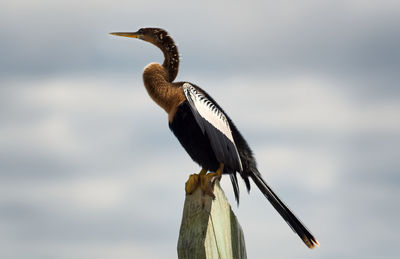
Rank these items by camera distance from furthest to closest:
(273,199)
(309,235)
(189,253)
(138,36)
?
(138,36) → (273,199) → (309,235) → (189,253)

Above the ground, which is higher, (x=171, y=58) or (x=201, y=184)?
(x=171, y=58)

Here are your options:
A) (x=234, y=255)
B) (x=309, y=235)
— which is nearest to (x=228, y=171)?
(x=309, y=235)

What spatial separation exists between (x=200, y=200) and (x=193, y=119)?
2300 mm

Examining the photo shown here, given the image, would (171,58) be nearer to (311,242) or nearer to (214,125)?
(214,125)

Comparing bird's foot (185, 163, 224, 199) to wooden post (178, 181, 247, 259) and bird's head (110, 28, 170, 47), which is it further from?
bird's head (110, 28, 170, 47)

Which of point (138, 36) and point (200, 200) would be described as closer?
point (200, 200)

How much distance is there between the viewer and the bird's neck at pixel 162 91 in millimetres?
5516

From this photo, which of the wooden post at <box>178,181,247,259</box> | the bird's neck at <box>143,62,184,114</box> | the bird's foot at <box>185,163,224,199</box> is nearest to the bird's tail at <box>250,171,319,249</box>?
the bird's neck at <box>143,62,184,114</box>

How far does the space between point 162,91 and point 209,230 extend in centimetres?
255

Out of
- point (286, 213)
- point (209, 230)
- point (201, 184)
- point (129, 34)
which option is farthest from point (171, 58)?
point (209, 230)

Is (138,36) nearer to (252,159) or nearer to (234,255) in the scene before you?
(252,159)

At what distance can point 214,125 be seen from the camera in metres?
5.42

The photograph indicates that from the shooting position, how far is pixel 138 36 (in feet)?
22.0

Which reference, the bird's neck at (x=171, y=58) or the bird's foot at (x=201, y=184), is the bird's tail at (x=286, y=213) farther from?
the bird's neck at (x=171, y=58)
